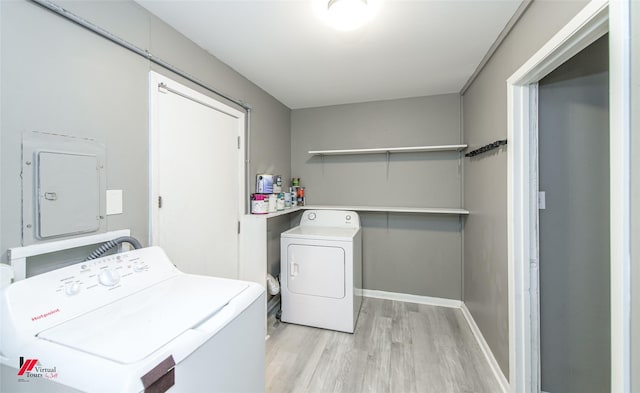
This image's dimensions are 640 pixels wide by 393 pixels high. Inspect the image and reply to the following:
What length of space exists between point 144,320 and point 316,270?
166 centimetres

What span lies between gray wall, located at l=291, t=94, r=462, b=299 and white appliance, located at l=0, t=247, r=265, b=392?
2.09 meters

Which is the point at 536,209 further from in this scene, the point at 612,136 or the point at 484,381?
the point at 484,381

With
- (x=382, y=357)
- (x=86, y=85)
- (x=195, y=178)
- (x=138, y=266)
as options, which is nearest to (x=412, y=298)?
(x=382, y=357)

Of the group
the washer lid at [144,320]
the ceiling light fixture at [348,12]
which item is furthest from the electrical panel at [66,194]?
the ceiling light fixture at [348,12]

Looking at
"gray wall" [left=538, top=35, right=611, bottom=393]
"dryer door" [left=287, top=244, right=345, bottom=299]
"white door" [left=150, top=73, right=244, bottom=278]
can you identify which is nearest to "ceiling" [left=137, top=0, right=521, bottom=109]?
"white door" [left=150, top=73, right=244, bottom=278]

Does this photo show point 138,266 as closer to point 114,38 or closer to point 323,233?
point 114,38

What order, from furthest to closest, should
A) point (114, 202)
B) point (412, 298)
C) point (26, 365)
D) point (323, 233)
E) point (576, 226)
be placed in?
1. point (412, 298)
2. point (323, 233)
3. point (576, 226)
4. point (114, 202)
5. point (26, 365)

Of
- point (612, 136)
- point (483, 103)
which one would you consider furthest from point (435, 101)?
point (612, 136)

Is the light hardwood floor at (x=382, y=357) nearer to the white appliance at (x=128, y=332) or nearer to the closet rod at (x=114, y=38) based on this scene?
the white appliance at (x=128, y=332)

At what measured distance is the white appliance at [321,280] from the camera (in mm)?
2334

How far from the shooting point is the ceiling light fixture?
53.2 inches

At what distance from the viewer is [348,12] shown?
4.52 ft

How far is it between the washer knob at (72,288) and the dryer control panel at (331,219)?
226 centimetres

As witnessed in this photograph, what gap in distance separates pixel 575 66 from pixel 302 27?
164cm
